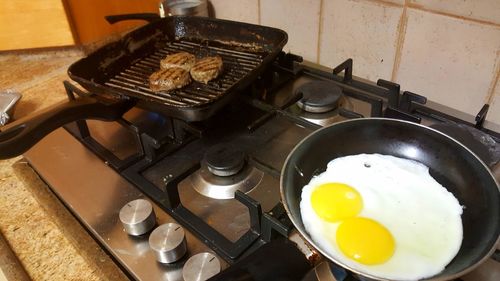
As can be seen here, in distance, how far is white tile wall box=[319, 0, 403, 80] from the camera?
93cm

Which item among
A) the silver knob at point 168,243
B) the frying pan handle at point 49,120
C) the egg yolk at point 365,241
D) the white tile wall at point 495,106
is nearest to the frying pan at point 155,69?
the frying pan handle at point 49,120

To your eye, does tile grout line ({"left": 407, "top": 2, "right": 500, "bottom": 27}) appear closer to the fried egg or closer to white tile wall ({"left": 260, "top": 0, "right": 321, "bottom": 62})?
white tile wall ({"left": 260, "top": 0, "right": 321, "bottom": 62})

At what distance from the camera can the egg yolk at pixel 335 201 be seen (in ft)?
1.90

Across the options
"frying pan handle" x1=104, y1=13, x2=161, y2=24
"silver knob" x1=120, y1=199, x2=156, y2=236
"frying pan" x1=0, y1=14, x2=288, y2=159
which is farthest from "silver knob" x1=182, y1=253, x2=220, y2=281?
"frying pan handle" x1=104, y1=13, x2=161, y2=24

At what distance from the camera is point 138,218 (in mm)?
641

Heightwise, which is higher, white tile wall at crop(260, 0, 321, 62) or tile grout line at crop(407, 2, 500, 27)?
tile grout line at crop(407, 2, 500, 27)

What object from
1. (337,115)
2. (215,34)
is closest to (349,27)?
(337,115)

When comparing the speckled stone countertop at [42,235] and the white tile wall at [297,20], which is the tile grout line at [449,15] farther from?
the speckled stone countertop at [42,235]

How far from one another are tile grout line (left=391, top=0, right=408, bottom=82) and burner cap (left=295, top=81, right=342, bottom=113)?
0.16 meters

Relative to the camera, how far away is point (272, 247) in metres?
0.56

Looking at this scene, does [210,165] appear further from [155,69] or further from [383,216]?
[155,69]

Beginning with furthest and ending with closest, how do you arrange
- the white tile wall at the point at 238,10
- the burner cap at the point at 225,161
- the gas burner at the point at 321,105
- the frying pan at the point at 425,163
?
the white tile wall at the point at 238,10 < the gas burner at the point at 321,105 < the burner cap at the point at 225,161 < the frying pan at the point at 425,163

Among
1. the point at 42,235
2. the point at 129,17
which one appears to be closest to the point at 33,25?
the point at 129,17

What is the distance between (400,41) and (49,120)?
2.53 ft
